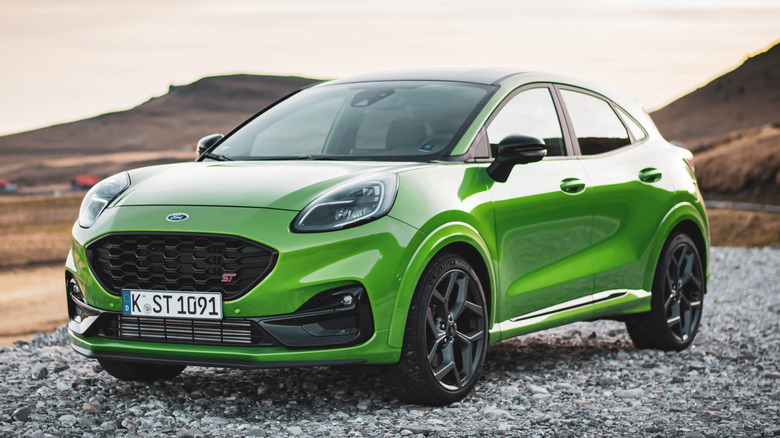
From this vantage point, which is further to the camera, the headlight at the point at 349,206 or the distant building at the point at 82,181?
the distant building at the point at 82,181

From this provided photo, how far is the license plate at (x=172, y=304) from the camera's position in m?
4.69

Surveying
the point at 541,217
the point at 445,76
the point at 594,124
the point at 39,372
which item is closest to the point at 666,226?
the point at 594,124

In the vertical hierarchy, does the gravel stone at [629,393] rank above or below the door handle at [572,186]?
below

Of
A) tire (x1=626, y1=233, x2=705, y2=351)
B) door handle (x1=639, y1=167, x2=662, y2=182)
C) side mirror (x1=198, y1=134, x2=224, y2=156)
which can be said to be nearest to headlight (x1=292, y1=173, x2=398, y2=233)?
side mirror (x1=198, y1=134, x2=224, y2=156)

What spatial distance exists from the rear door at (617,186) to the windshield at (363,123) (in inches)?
40.4

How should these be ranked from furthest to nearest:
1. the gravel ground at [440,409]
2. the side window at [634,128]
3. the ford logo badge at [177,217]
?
the side window at [634,128] → the gravel ground at [440,409] → the ford logo badge at [177,217]

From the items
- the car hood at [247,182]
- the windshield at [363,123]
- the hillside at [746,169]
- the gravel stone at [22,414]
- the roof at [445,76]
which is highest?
the roof at [445,76]

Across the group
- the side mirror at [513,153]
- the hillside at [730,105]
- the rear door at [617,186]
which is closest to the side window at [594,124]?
the rear door at [617,186]

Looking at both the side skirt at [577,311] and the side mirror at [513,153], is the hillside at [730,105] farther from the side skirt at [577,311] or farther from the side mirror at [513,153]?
the side mirror at [513,153]

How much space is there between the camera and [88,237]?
504 cm

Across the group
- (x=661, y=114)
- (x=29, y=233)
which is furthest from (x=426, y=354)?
(x=661, y=114)

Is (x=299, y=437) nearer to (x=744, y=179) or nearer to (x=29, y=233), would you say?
(x=744, y=179)

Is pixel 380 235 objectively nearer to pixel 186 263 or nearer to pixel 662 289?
pixel 186 263

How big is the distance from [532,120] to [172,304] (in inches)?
104
